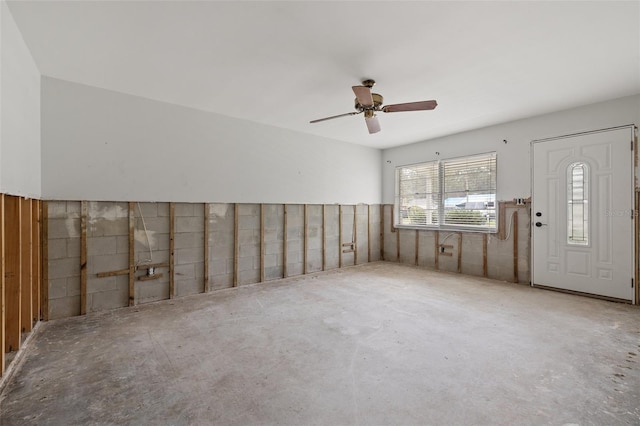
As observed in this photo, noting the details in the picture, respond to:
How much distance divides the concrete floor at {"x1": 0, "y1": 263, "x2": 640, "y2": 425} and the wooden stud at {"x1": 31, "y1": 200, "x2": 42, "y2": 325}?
218mm

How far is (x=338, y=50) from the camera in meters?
2.87

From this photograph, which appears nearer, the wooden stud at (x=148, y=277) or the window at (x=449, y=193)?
the wooden stud at (x=148, y=277)

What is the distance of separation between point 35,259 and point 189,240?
1.69m

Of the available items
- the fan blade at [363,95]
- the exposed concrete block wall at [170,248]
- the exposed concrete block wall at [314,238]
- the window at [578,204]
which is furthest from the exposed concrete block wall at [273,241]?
the window at [578,204]

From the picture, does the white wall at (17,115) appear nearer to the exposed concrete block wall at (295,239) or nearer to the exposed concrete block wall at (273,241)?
the exposed concrete block wall at (273,241)

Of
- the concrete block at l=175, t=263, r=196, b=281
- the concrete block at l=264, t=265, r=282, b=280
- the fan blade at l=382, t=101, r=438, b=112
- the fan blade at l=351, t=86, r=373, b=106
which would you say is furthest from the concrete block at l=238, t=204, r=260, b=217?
the fan blade at l=382, t=101, r=438, b=112

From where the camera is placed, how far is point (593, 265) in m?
4.27

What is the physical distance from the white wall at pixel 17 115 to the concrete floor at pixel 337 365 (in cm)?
157

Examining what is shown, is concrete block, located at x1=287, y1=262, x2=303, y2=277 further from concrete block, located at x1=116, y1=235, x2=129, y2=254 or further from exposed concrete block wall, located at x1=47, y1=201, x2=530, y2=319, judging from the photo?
concrete block, located at x1=116, y1=235, x2=129, y2=254

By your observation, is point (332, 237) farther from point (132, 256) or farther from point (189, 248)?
point (132, 256)

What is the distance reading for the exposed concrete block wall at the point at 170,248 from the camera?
3553 millimetres

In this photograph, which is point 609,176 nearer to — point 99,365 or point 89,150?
point 99,365

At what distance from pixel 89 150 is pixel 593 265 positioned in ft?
23.4

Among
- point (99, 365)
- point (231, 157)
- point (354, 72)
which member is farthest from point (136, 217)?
point (354, 72)
